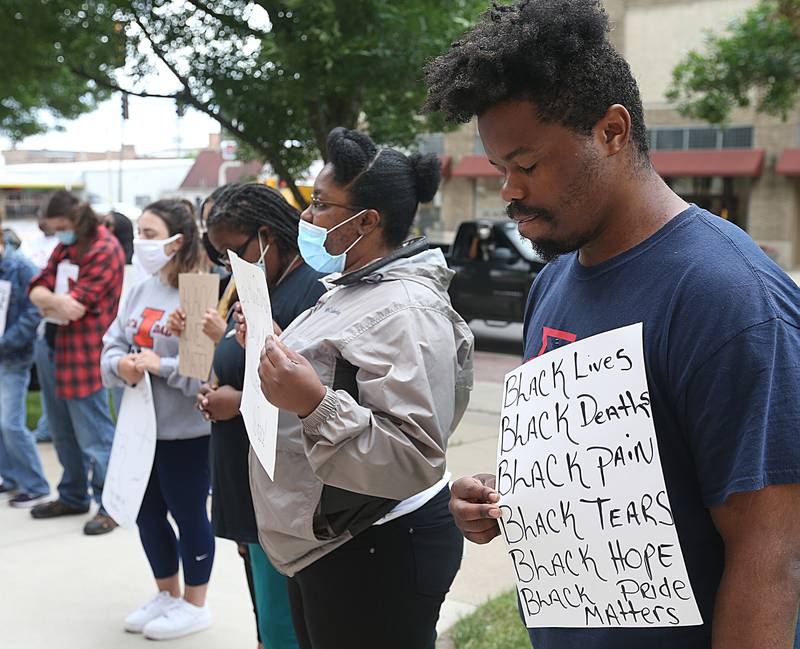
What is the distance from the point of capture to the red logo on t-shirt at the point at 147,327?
434 centimetres

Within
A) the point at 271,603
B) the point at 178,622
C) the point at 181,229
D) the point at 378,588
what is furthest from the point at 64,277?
the point at 378,588

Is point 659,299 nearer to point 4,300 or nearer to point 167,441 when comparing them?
point 167,441

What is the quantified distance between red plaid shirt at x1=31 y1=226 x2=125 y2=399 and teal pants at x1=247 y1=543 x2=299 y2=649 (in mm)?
3060

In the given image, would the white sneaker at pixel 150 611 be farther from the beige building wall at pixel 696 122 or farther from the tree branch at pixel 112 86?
the beige building wall at pixel 696 122

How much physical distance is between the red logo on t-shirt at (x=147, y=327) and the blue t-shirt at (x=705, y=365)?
3049mm

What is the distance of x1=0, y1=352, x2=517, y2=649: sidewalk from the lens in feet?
14.3

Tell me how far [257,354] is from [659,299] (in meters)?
1.25

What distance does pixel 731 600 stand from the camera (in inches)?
53.6

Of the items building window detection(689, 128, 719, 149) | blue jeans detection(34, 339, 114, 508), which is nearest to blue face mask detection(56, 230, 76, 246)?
blue jeans detection(34, 339, 114, 508)

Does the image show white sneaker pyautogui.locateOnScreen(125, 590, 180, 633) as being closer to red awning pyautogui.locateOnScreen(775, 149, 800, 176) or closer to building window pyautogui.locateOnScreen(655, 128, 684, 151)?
red awning pyautogui.locateOnScreen(775, 149, 800, 176)

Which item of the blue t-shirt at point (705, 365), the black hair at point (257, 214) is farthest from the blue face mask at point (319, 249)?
the blue t-shirt at point (705, 365)

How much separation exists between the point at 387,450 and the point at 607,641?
860 mm

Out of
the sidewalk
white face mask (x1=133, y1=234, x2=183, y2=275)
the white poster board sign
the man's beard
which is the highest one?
the man's beard

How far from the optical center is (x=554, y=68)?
5.11 ft
